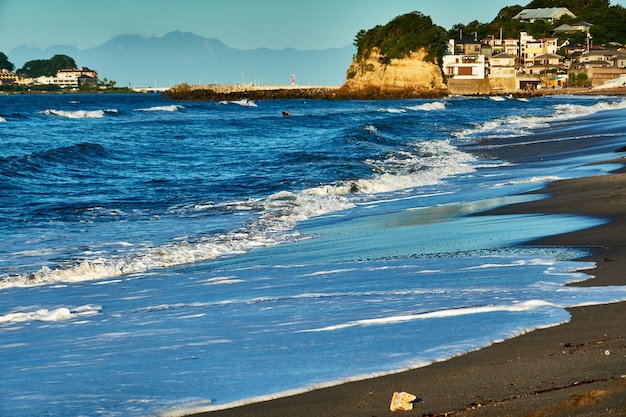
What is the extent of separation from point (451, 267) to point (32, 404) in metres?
4.05

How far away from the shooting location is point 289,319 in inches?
229

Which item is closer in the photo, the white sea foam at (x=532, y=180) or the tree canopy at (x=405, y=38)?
the white sea foam at (x=532, y=180)

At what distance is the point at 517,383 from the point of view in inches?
153

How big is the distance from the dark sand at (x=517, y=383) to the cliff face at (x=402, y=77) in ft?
346

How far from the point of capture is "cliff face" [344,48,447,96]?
110 m

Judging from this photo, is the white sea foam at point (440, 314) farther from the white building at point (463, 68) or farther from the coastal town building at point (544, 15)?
the coastal town building at point (544, 15)

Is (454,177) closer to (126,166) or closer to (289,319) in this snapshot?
(126,166)

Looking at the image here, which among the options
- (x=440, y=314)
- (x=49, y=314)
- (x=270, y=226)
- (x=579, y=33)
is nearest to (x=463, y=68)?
(x=579, y=33)

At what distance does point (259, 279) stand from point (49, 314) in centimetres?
191

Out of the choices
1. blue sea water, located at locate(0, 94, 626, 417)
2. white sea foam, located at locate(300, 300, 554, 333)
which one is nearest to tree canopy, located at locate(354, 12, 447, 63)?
blue sea water, located at locate(0, 94, 626, 417)

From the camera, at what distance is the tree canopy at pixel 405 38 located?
110500 mm

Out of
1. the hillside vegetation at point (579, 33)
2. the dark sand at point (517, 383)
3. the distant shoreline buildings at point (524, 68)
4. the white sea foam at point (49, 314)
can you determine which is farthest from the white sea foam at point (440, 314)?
the hillside vegetation at point (579, 33)

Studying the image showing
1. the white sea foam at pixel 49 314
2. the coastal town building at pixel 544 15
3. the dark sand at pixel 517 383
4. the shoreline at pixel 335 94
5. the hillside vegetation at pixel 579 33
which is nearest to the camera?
the dark sand at pixel 517 383

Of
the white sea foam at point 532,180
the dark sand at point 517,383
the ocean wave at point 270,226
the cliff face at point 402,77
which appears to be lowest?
the ocean wave at point 270,226
